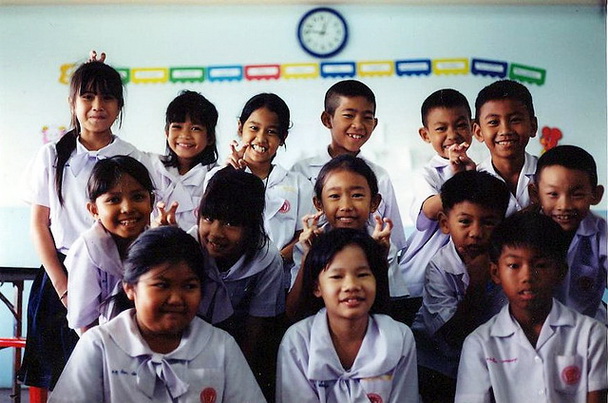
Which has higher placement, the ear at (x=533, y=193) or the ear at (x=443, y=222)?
the ear at (x=533, y=193)

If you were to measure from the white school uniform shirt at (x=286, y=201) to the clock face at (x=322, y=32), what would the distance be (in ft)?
1.07

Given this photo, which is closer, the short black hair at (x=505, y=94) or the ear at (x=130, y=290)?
the ear at (x=130, y=290)

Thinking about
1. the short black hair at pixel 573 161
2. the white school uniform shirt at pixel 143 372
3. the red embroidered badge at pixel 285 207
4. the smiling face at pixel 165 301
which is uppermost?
the short black hair at pixel 573 161

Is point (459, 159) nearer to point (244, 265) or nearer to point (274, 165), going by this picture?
point (274, 165)

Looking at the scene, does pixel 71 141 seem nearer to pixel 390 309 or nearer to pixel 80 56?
pixel 80 56

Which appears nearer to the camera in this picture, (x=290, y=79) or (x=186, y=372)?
(x=186, y=372)

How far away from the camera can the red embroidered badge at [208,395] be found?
1.60 metres

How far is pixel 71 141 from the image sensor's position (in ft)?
5.92

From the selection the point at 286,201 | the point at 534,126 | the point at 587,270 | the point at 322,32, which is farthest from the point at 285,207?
the point at 587,270

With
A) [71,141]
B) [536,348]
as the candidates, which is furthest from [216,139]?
[536,348]

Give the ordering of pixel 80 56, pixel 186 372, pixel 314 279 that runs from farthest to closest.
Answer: pixel 80 56 → pixel 314 279 → pixel 186 372

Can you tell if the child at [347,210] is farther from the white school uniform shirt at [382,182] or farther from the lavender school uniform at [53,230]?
the lavender school uniform at [53,230]

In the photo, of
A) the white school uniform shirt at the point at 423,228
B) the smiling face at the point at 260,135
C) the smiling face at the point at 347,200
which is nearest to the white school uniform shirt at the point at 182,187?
the smiling face at the point at 260,135

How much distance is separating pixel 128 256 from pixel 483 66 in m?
1.03
